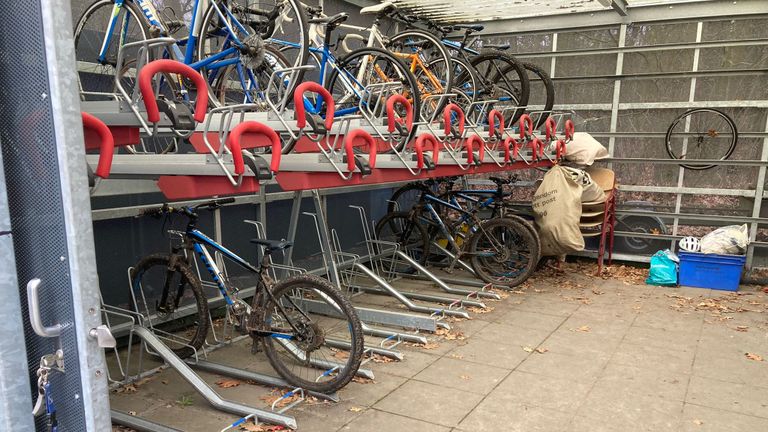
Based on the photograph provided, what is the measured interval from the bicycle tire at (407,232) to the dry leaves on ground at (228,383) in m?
3.35

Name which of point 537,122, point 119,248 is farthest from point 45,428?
point 537,122

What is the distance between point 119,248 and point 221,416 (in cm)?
183

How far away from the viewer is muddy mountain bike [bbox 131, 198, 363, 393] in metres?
3.50

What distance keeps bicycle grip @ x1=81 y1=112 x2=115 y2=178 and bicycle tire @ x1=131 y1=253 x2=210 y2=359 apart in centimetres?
202

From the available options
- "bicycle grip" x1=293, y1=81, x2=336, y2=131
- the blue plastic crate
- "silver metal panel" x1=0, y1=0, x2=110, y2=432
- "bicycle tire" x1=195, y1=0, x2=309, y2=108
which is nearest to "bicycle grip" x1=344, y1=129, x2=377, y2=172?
"bicycle grip" x1=293, y1=81, x2=336, y2=131

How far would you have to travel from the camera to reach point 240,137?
2479mm

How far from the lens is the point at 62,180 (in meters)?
1.13

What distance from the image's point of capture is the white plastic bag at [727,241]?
628 cm

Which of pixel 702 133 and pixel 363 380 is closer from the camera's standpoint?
pixel 363 380

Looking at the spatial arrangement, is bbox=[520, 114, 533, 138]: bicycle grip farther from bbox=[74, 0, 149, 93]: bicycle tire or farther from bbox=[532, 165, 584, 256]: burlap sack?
bbox=[74, 0, 149, 93]: bicycle tire

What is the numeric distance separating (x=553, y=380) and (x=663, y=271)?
3.47m

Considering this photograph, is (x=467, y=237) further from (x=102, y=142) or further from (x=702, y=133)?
(x=102, y=142)

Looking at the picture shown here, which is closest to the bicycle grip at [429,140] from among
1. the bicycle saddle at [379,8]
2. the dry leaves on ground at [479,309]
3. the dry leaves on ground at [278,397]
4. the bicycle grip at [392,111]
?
the bicycle grip at [392,111]

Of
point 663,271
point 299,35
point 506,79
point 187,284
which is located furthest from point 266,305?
point 663,271
